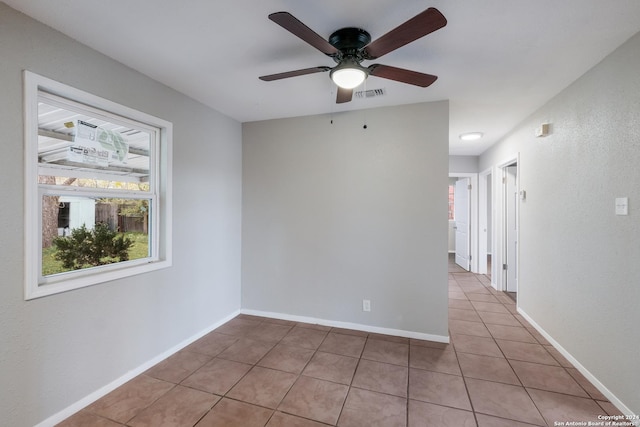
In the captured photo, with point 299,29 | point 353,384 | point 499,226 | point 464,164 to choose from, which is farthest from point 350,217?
point 464,164

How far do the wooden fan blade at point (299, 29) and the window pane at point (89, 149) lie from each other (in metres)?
1.66

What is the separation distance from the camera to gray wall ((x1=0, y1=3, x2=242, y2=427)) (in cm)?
160

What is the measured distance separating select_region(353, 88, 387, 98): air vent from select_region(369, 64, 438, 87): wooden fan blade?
70 centimetres

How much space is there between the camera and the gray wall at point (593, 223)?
1.84 meters

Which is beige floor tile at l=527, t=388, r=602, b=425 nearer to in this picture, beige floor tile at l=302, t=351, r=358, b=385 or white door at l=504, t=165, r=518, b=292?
beige floor tile at l=302, t=351, r=358, b=385

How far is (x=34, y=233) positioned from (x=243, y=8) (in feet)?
6.05

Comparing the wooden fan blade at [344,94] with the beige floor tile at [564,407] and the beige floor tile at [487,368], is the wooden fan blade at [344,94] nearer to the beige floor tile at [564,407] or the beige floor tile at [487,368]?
the beige floor tile at [487,368]

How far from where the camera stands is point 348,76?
1.79 m

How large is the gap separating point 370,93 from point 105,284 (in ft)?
9.08

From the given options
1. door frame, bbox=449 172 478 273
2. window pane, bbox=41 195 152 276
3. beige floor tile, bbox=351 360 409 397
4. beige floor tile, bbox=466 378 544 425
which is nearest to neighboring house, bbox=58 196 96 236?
window pane, bbox=41 195 152 276

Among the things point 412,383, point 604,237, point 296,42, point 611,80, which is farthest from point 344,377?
point 611,80

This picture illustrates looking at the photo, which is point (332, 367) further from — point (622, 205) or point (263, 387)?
point (622, 205)

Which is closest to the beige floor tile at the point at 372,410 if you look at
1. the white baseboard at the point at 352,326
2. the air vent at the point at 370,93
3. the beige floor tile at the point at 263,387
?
the beige floor tile at the point at 263,387

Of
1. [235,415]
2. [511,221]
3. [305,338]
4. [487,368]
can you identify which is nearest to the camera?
[235,415]
